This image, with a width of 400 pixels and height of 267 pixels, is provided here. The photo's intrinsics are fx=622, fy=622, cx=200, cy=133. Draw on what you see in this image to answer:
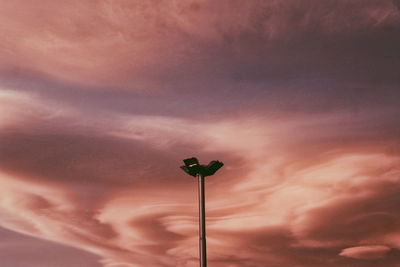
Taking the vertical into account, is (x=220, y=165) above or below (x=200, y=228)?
above

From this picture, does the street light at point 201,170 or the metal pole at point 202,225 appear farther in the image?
the street light at point 201,170

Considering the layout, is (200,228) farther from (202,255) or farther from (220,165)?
(220,165)

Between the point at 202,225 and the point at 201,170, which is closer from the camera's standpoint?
the point at 202,225

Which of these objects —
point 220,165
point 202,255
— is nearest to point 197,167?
point 220,165

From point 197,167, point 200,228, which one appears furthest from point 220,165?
point 200,228

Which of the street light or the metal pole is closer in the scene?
the metal pole

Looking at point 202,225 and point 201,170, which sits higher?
point 201,170

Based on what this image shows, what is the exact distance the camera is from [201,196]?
19.9m

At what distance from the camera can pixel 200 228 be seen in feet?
64.2

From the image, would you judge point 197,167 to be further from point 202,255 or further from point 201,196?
point 202,255

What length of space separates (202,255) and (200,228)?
0.86m

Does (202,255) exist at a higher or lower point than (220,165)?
lower

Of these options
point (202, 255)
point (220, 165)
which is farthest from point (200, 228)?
point (220, 165)

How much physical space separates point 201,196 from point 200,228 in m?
1.03
